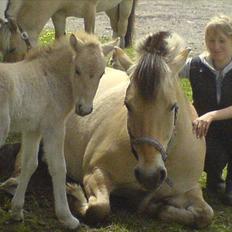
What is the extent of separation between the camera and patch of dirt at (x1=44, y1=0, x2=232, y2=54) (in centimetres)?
1345

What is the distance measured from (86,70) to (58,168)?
2.24ft

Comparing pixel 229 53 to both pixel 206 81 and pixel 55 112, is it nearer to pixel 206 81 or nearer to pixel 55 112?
pixel 206 81

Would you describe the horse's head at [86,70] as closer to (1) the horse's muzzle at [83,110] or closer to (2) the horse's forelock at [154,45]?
(1) the horse's muzzle at [83,110]

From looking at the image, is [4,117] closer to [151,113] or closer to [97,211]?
[151,113]

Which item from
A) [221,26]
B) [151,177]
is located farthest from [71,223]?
[221,26]

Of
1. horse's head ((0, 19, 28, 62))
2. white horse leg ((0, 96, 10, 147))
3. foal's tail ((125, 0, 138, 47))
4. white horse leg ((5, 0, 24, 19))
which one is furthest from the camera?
foal's tail ((125, 0, 138, 47))

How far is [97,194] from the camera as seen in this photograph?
4.70m

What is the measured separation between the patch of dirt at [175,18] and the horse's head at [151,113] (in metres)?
7.26

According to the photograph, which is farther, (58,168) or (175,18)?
(175,18)

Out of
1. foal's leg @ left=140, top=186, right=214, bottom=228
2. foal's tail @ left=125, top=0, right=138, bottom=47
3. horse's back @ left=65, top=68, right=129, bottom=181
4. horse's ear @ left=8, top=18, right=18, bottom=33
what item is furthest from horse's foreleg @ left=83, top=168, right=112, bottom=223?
foal's tail @ left=125, top=0, right=138, bottom=47

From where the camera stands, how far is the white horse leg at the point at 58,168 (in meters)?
4.17

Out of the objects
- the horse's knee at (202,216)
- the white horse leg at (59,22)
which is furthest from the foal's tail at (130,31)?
the horse's knee at (202,216)

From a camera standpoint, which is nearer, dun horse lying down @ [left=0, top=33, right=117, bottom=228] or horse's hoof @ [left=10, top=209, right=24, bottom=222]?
dun horse lying down @ [left=0, top=33, right=117, bottom=228]

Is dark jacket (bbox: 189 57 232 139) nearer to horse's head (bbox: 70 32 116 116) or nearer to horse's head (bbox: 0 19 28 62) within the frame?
horse's head (bbox: 70 32 116 116)
